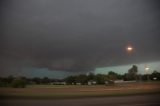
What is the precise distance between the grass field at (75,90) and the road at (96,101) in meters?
0.10

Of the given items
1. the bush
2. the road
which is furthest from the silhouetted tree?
the bush

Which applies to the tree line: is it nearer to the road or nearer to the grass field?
the grass field

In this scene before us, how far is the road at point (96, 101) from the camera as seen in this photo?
173 inches

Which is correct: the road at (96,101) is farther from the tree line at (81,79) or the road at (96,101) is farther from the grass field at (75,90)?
the tree line at (81,79)

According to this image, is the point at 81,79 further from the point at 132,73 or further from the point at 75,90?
the point at 132,73

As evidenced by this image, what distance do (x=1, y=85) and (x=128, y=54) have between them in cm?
268

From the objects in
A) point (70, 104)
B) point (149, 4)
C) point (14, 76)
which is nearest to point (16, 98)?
point (14, 76)

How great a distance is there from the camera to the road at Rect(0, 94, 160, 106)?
4.38 m

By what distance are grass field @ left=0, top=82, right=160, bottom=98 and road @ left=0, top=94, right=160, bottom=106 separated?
10 centimetres

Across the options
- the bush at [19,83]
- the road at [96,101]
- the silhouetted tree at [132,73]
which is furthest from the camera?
the silhouetted tree at [132,73]

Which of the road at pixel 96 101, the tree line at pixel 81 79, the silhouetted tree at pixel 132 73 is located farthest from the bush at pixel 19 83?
the silhouetted tree at pixel 132 73

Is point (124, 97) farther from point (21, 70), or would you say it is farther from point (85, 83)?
point (21, 70)

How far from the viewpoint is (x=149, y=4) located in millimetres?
4965

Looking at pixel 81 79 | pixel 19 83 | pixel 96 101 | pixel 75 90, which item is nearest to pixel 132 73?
pixel 96 101
